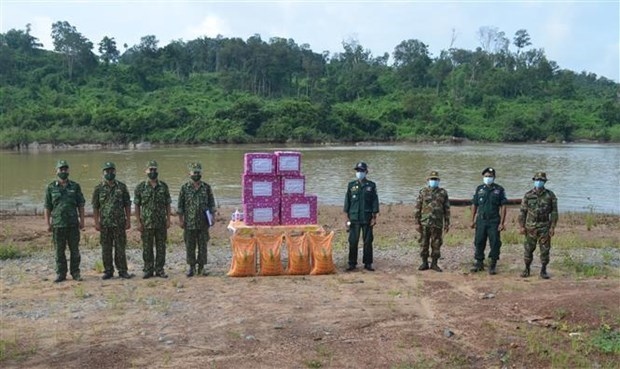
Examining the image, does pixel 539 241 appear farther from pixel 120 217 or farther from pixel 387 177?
pixel 387 177

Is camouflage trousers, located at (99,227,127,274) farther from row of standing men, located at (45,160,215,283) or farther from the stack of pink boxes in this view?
the stack of pink boxes

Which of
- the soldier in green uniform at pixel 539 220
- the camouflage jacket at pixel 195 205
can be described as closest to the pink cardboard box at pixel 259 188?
the camouflage jacket at pixel 195 205

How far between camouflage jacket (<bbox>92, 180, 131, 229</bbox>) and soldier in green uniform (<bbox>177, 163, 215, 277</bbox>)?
844 millimetres

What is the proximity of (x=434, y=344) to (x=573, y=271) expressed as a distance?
4.34m

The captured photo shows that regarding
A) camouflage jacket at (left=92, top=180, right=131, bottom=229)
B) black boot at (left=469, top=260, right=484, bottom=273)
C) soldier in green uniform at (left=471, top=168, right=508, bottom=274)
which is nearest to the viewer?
camouflage jacket at (left=92, top=180, right=131, bottom=229)

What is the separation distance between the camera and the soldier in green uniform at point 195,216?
30.1 ft

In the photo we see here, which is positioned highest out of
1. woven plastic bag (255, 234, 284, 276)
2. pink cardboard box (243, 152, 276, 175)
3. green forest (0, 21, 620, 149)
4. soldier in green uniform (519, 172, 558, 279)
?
green forest (0, 21, 620, 149)

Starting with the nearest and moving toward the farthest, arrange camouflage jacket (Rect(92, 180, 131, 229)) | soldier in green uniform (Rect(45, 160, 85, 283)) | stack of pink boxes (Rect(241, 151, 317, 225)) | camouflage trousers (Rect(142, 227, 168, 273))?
1. soldier in green uniform (Rect(45, 160, 85, 283))
2. camouflage jacket (Rect(92, 180, 131, 229))
3. camouflage trousers (Rect(142, 227, 168, 273))
4. stack of pink boxes (Rect(241, 151, 317, 225))

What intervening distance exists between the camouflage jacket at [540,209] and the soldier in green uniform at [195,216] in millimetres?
4780

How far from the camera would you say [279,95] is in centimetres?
10419

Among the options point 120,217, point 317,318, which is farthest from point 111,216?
point 317,318

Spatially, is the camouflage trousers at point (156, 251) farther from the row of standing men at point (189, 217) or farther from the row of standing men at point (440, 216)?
the row of standing men at point (440, 216)

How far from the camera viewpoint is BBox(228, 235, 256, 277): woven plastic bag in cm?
915

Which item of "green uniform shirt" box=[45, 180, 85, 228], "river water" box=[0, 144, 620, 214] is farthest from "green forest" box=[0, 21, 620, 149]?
"green uniform shirt" box=[45, 180, 85, 228]
